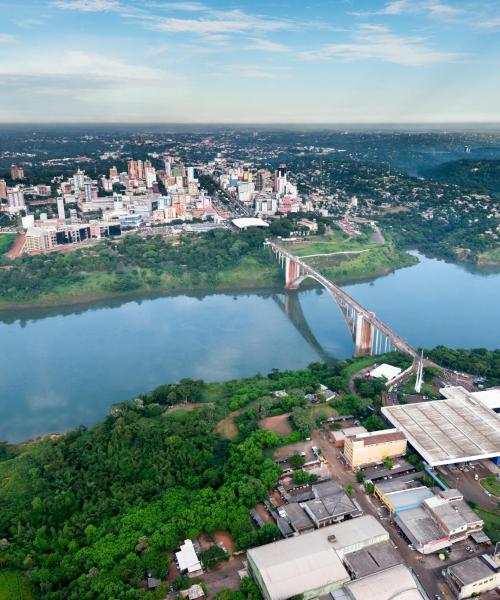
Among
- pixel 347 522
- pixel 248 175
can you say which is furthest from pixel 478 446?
pixel 248 175

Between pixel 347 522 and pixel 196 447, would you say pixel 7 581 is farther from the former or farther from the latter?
pixel 347 522

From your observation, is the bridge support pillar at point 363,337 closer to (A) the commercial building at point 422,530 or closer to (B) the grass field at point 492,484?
(B) the grass field at point 492,484

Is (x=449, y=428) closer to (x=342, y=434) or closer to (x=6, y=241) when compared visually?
(x=342, y=434)

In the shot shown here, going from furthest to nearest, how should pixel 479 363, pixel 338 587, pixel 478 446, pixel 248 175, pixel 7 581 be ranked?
pixel 248 175 → pixel 479 363 → pixel 478 446 → pixel 7 581 → pixel 338 587

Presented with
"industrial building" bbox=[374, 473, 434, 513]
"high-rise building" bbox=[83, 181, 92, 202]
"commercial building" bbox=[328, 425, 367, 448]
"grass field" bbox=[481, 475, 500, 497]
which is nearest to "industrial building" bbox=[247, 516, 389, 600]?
"industrial building" bbox=[374, 473, 434, 513]

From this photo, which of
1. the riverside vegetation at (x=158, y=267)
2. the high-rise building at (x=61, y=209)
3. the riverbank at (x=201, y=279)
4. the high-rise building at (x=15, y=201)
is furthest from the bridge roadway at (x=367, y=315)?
the high-rise building at (x=15, y=201)

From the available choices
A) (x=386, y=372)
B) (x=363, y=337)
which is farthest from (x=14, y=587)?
(x=363, y=337)

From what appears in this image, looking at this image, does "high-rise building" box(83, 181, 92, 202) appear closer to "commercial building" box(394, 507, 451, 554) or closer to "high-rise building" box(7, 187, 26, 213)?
"high-rise building" box(7, 187, 26, 213)
